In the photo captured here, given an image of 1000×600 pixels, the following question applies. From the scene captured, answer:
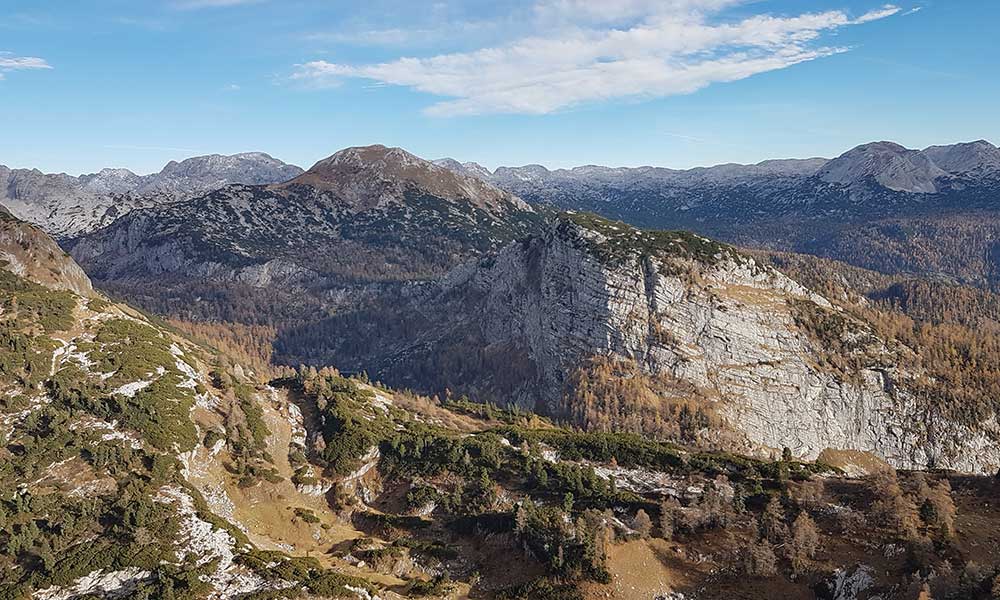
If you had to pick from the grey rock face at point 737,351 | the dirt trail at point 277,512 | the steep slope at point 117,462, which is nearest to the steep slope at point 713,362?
the grey rock face at point 737,351

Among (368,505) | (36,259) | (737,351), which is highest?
(36,259)

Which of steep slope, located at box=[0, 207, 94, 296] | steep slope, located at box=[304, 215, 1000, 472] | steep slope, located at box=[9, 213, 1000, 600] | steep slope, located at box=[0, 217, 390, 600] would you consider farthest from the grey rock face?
steep slope, located at box=[0, 207, 94, 296]

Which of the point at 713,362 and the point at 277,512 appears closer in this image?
the point at 277,512

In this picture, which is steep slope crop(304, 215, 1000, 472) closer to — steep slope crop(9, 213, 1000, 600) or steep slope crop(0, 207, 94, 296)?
steep slope crop(9, 213, 1000, 600)

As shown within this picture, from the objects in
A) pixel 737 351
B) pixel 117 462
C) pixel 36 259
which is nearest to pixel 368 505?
pixel 117 462

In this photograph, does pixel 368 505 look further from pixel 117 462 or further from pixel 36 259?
pixel 36 259

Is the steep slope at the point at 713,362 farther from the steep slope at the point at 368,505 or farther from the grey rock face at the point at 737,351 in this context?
the steep slope at the point at 368,505

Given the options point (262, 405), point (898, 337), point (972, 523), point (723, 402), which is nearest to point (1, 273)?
point (262, 405)
